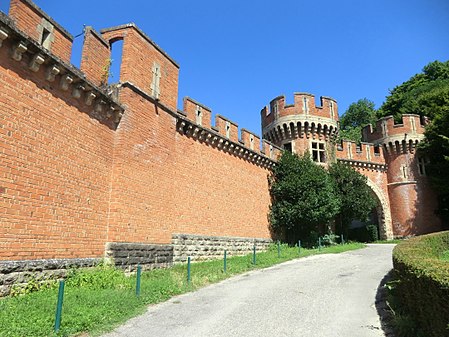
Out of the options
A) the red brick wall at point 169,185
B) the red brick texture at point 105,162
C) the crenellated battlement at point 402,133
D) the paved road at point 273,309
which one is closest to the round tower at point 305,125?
the red brick texture at point 105,162

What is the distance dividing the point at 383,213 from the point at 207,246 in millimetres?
20093

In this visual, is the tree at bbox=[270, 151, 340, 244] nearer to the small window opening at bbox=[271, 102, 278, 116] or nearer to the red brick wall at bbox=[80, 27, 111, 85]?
the small window opening at bbox=[271, 102, 278, 116]

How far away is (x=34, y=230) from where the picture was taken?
826 centimetres

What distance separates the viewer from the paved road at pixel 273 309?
20.9 feet

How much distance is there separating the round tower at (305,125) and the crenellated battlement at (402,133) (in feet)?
22.8

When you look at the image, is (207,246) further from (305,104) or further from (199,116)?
(305,104)

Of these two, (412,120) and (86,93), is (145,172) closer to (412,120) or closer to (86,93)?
(86,93)

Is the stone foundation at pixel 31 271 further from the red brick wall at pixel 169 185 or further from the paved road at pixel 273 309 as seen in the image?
the paved road at pixel 273 309

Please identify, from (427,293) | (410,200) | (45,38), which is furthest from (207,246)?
(410,200)

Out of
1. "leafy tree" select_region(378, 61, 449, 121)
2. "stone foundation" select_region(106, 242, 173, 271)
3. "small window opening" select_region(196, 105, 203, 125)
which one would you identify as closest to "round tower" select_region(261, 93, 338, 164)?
"small window opening" select_region(196, 105, 203, 125)

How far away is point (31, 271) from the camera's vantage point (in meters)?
8.00

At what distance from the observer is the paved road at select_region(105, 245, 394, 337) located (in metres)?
6.36

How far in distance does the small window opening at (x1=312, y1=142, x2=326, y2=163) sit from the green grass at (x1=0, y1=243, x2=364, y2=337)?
15670mm

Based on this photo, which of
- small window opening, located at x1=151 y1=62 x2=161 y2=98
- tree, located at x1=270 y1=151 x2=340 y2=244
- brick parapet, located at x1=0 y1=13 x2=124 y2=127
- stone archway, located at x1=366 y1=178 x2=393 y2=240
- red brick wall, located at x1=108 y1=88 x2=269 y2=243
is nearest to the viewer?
brick parapet, located at x1=0 y1=13 x2=124 y2=127
